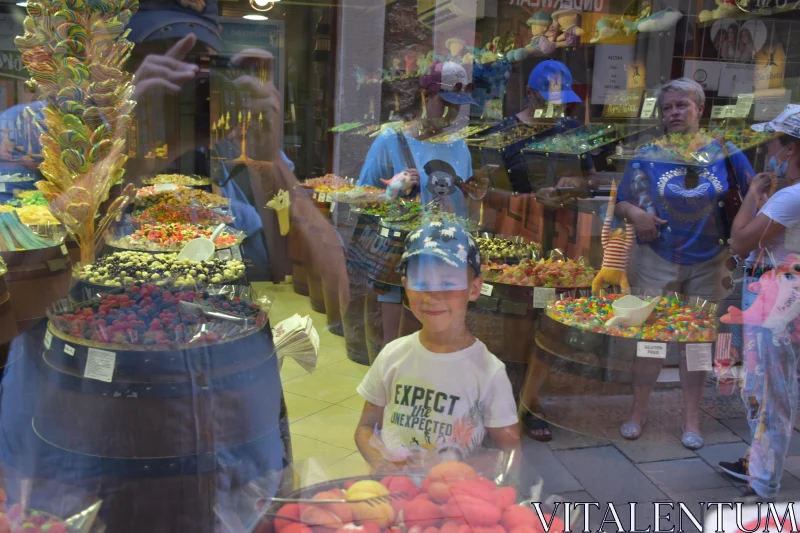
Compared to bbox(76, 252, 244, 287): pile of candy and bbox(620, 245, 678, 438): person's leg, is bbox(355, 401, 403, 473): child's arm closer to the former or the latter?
bbox(76, 252, 244, 287): pile of candy

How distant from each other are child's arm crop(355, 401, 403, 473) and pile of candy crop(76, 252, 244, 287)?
2.82 feet

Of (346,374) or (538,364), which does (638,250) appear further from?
(346,374)

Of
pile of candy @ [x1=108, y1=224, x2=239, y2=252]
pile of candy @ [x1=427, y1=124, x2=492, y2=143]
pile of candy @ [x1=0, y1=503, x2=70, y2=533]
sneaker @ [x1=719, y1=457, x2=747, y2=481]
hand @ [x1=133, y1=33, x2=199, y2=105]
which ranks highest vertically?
hand @ [x1=133, y1=33, x2=199, y2=105]

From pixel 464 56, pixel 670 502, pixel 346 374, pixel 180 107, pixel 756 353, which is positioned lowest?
pixel 670 502

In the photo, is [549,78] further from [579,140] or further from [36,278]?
[36,278]

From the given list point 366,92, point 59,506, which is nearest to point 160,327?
point 59,506

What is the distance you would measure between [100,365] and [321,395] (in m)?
1.31

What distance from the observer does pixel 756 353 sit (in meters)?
2.75

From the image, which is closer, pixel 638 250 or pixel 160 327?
A: pixel 160 327

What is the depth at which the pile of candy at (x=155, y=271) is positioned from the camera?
2.52 metres

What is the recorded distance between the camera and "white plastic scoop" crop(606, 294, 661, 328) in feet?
9.14

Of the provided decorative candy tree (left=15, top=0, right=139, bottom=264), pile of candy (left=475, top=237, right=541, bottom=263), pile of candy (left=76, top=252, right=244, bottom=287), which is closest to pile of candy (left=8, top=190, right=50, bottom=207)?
pile of candy (left=76, top=252, right=244, bottom=287)

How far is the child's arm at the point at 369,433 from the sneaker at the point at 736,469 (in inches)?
66.8

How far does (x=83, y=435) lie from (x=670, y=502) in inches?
78.8
